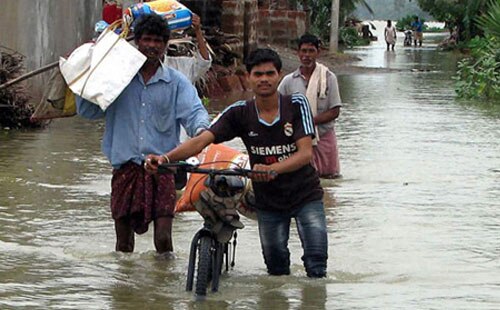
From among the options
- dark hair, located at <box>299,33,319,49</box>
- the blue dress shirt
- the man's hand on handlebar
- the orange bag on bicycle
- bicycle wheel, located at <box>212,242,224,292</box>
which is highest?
dark hair, located at <box>299,33,319,49</box>

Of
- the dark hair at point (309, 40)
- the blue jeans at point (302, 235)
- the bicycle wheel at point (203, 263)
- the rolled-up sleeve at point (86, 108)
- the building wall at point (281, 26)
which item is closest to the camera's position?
the bicycle wheel at point (203, 263)

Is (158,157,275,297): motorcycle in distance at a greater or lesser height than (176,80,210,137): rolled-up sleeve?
lesser

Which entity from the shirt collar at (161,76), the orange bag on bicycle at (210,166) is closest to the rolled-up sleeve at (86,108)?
the shirt collar at (161,76)

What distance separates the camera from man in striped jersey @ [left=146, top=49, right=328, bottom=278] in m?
7.69

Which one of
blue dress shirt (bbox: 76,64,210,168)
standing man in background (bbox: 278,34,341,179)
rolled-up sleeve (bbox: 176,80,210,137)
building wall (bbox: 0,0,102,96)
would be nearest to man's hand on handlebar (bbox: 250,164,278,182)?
rolled-up sleeve (bbox: 176,80,210,137)

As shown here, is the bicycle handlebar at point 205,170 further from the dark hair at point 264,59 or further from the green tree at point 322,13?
the green tree at point 322,13

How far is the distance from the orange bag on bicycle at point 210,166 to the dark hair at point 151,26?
2.87 ft

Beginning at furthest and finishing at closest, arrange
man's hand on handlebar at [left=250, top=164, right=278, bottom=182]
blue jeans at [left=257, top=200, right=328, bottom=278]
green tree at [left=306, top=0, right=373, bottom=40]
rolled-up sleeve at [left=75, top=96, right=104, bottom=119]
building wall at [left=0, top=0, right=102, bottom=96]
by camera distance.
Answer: green tree at [left=306, top=0, right=373, bottom=40] < building wall at [left=0, top=0, right=102, bottom=96] < rolled-up sleeve at [left=75, top=96, right=104, bottom=119] < blue jeans at [left=257, top=200, right=328, bottom=278] < man's hand on handlebar at [left=250, top=164, right=278, bottom=182]

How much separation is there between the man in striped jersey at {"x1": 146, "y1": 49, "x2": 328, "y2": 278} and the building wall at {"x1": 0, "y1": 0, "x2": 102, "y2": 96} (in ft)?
36.8

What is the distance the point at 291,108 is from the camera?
7.75 meters

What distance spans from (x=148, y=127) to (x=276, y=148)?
1056mm

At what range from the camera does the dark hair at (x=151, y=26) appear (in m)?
8.28

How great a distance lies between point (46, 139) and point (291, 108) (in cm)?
918

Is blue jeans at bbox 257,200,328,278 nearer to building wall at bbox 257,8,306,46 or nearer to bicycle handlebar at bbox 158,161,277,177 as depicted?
bicycle handlebar at bbox 158,161,277,177
